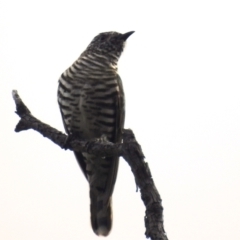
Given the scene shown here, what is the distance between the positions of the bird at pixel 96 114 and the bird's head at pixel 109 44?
0.72 ft

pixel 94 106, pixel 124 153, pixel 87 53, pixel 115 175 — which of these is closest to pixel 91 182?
pixel 115 175

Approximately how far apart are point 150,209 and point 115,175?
16.5 ft

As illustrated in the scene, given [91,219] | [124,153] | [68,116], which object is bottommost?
[124,153]

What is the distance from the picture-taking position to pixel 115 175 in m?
11.8

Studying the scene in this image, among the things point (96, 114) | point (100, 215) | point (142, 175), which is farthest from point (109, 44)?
point (142, 175)

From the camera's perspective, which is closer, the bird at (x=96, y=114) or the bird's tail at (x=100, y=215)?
the bird at (x=96, y=114)

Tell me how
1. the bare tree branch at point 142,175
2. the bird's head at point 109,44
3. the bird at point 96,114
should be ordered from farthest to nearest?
the bird's head at point 109,44
the bird at point 96,114
the bare tree branch at point 142,175

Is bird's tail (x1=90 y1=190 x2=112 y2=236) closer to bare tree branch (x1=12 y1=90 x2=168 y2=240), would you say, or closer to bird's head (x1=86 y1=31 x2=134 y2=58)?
bird's head (x1=86 y1=31 x2=134 y2=58)

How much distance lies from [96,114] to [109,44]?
159 centimetres

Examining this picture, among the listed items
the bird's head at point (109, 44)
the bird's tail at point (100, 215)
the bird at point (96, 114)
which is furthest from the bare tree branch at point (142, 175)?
the bird's head at point (109, 44)

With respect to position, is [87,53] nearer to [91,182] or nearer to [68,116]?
[68,116]

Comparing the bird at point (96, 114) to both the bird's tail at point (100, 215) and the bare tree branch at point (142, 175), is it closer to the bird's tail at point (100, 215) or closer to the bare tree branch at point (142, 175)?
the bird's tail at point (100, 215)

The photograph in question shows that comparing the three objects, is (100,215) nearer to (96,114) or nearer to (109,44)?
(96,114)

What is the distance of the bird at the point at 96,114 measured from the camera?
11.4m
